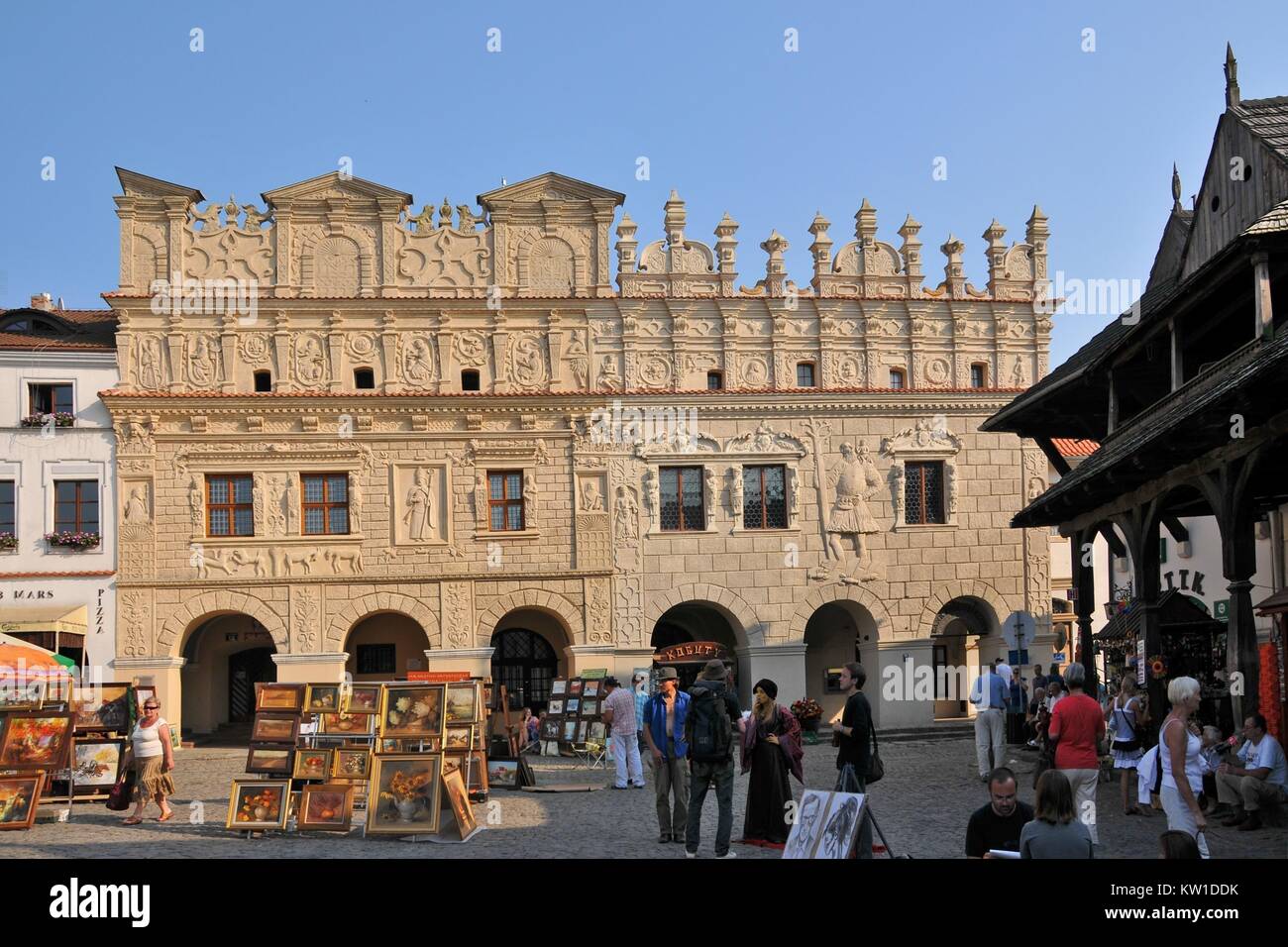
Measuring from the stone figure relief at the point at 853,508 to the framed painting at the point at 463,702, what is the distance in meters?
17.3

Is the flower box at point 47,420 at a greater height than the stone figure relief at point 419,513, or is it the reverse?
the flower box at point 47,420

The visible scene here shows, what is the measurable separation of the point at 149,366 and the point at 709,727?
23.7 metres

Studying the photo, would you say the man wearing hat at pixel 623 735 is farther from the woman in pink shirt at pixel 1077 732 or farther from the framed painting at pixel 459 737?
the woman in pink shirt at pixel 1077 732

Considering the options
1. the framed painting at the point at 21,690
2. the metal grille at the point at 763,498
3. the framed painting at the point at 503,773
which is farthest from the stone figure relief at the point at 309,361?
the framed painting at the point at 503,773

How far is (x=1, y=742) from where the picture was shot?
57.0ft

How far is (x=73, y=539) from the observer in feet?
104

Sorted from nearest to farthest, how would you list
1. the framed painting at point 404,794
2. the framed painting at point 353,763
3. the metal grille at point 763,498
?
the framed painting at point 404,794, the framed painting at point 353,763, the metal grille at point 763,498

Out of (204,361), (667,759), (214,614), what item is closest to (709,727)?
(667,759)

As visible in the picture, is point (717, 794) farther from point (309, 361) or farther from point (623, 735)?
point (309, 361)

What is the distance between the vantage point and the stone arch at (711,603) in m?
33.4

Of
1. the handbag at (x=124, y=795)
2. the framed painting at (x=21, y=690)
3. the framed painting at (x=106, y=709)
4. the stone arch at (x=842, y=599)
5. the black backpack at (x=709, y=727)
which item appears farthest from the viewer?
the stone arch at (x=842, y=599)
